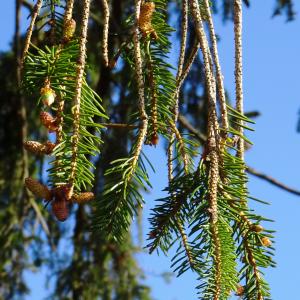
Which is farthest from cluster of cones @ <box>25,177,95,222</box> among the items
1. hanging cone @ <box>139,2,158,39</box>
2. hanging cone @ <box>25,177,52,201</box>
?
hanging cone @ <box>139,2,158,39</box>

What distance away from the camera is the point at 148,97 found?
0.78 m

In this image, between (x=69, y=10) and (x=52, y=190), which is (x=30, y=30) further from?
(x=52, y=190)

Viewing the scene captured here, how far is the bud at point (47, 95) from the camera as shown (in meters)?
0.65

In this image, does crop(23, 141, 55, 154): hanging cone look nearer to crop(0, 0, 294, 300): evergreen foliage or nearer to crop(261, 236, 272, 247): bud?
crop(0, 0, 294, 300): evergreen foliage

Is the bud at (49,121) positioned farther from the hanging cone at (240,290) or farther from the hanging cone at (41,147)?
the hanging cone at (240,290)

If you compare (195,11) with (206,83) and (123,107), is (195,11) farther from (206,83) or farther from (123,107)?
(123,107)

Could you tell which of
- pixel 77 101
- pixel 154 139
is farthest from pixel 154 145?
pixel 77 101

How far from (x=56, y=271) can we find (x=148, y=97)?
2663 mm

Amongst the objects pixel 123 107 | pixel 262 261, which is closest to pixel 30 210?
pixel 123 107

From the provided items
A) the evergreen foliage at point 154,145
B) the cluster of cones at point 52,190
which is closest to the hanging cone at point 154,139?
the evergreen foliage at point 154,145

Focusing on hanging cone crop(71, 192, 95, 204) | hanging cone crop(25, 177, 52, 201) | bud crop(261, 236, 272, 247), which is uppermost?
hanging cone crop(25, 177, 52, 201)

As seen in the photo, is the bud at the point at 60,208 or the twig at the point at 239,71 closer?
the bud at the point at 60,208

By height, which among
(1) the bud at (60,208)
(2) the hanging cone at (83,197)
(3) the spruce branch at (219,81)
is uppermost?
(3) the spruce branch at (219,81)

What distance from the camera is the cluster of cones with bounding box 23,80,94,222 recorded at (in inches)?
24.7
